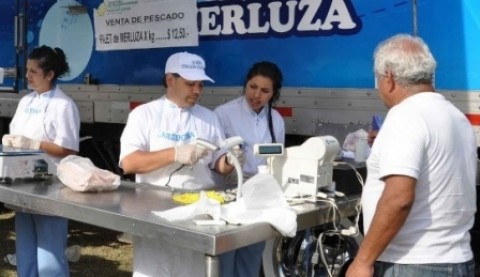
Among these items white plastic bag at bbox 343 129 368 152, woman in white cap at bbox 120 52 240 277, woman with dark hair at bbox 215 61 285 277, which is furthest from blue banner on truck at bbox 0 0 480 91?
woman in white cap at bbox 120 52 240 277

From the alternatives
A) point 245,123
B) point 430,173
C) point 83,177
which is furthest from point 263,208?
point 245,123

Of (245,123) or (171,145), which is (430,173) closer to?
(171,145)

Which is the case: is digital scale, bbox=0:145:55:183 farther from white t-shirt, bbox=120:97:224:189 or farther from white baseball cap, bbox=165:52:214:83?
white baseball cap, bbox=165:52:214:83

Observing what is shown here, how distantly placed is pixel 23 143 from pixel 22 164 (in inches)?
10.5

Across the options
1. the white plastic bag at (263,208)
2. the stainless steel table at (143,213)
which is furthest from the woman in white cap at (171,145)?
the white plastic bag at (263,208)

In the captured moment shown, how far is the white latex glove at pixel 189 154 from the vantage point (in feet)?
8.80

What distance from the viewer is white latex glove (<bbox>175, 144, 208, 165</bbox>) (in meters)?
2.68

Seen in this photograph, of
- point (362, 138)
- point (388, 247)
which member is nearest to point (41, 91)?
point (362, 138)

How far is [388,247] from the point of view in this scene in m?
2.18

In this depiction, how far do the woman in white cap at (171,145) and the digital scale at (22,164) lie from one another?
433 millimetres

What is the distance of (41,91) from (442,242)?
2254 millimetres

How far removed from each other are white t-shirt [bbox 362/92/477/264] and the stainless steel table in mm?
396

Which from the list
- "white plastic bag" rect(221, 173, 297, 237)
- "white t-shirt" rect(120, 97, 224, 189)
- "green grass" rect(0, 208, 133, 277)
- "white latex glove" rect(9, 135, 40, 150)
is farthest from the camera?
"green grass" rect(0, 208, 133, 277)

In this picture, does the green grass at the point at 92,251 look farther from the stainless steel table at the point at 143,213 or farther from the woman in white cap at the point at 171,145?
the woman in white cap at the point at 171,145
